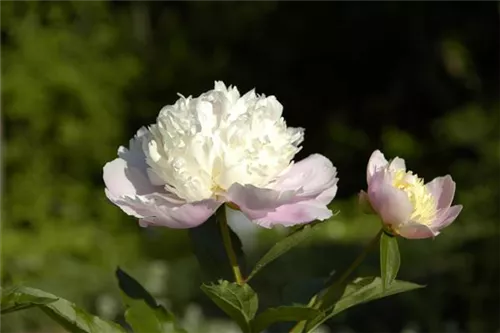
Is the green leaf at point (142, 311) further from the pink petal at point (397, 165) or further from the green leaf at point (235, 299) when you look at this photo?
the pink petal at point (397, 165)

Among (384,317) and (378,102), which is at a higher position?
(378,102)

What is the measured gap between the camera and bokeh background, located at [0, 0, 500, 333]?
4.39 meters

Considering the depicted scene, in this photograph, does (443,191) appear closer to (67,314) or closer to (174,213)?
(174,213)

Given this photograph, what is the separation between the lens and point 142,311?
1.02 m

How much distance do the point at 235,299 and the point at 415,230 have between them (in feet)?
0.59

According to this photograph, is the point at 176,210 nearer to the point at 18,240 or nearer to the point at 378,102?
the point at 18,240

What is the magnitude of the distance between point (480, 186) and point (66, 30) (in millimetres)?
2892

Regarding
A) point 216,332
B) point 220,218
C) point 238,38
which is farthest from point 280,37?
point 220,218

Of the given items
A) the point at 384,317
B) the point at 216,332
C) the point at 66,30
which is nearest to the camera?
the point at 216,332

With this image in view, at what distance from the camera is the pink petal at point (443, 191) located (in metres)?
0.92

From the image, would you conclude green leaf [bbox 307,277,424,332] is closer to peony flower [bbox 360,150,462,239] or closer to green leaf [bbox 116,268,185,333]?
peony flower [bbox 360,150,462,239]

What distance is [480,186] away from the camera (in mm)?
6422

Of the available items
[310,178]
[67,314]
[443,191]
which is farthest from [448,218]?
[67,314]

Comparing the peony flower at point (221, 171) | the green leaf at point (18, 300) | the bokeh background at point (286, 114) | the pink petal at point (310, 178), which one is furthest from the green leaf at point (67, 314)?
the bokeh background at point (286, 114)
